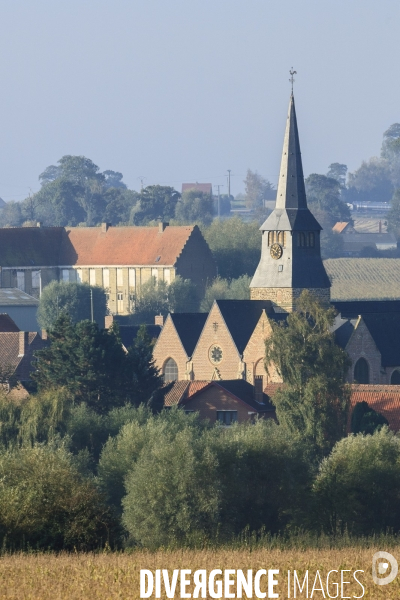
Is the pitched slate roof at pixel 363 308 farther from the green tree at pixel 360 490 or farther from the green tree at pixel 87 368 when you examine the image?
the green tree at pixel 360 490

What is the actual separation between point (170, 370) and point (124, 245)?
197 feet

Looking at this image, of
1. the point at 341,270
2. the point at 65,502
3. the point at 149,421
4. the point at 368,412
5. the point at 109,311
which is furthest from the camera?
the point at 341,270

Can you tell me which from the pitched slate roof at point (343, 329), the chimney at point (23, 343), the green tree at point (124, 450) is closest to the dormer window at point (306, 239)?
the pitched slate roof at point (343, 329)

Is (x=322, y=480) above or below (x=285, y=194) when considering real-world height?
below

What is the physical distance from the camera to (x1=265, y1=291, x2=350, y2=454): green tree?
195ft

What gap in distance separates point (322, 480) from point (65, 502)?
11.6 metres

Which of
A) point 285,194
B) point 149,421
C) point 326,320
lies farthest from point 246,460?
point 285,194

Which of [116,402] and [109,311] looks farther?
[109,311]

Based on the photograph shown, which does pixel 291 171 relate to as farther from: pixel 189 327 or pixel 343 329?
pixel 343 329

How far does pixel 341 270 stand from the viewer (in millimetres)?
160625

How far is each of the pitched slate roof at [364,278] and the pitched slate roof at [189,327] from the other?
68336 millimetres

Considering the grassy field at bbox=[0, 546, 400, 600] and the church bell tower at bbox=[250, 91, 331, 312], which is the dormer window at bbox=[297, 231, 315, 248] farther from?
the grassy field at bbox=[0, 546, 400, 600]

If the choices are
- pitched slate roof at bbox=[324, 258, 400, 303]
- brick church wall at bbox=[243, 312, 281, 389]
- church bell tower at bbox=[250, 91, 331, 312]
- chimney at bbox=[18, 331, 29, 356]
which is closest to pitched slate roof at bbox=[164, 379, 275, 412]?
brick church wall at bbox=[243, 312, 281, 389]

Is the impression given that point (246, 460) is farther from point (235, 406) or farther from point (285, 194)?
point (285, 194)
